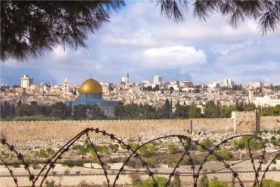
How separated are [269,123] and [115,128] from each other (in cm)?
860

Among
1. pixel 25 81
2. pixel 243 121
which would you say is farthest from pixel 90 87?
pixel 25 81

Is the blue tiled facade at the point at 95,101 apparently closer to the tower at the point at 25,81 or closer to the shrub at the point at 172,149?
the shrub at the point at 172,149

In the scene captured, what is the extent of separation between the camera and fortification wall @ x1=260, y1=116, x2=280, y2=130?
25.0 meters

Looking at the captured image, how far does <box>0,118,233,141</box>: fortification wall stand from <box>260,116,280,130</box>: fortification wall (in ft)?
6.37

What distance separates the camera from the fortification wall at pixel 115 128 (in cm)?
2223

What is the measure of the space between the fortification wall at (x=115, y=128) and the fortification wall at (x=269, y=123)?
1.94 meters

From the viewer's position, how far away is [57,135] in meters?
22.6

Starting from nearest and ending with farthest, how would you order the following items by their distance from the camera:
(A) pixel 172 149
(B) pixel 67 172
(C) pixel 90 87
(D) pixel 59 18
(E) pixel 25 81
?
(D) pixel 59 18 < (B) pixel 67 172 < (A) pixel 172 149 < (C) pixel 90 87 < (E) pixel 25 81

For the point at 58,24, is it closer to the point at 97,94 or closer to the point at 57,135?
the point at 57,135

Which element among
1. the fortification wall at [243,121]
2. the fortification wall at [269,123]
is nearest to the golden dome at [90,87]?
the fortification wall at [243,121]

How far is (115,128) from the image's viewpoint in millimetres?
22969

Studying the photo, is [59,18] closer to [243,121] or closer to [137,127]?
[137,127]

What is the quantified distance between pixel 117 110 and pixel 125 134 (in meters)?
16.0

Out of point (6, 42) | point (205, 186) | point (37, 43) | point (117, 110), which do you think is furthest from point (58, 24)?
point (117, 110)
